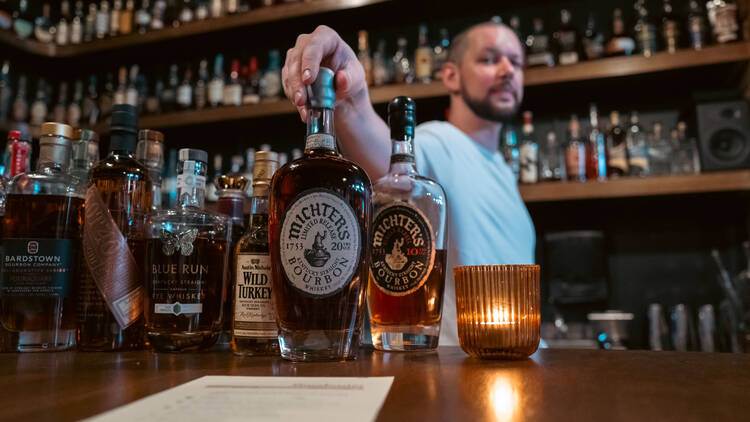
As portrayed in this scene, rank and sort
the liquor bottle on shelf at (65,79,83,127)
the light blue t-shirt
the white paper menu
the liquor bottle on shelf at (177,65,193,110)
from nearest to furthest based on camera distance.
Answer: the white paper menu
the light blue t-shirt
the liquor bottle on shelf at (177,65,193,110)
the liquor bottle on shelf at (65,79,83,127)

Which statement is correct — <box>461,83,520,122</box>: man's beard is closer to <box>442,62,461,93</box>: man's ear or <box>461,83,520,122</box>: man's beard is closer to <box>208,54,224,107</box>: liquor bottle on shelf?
<box>442,62,461,93</box>: man's ear

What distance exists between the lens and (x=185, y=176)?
71cm

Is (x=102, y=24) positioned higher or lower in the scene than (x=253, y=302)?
higher

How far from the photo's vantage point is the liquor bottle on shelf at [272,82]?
95.1 inches

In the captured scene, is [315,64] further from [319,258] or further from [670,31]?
[670,31]

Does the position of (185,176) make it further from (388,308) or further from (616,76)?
(616,76)

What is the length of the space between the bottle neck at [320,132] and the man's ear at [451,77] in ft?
4.38

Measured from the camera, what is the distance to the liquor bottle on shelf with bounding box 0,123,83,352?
0.68 m

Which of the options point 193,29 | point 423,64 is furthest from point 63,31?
point 423,64

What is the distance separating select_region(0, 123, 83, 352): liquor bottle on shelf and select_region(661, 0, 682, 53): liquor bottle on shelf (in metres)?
2.01

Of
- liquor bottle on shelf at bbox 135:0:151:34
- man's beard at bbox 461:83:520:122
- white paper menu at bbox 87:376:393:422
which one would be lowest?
white paper menu at bbox 87:376:393:422

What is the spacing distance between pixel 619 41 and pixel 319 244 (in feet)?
6.30

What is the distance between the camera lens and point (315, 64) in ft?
2.14

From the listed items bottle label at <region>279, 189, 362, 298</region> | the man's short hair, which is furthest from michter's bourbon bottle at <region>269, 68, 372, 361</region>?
the man's short hair
